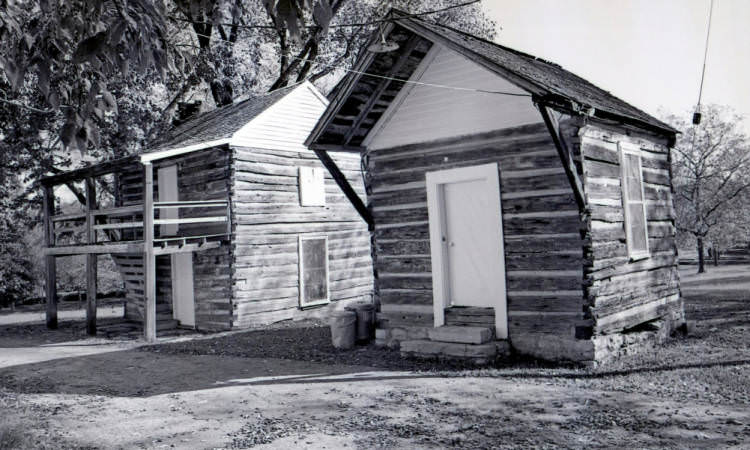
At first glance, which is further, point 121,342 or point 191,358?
point 121,342

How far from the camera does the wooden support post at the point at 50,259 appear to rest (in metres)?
19.1

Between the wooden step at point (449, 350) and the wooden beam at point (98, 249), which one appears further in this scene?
the wooden beam at point (98, 249)

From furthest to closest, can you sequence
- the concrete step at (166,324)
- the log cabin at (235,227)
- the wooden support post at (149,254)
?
the concrete step at (166,324), the log cabin at (235,227), the wooden support post at (149,254)

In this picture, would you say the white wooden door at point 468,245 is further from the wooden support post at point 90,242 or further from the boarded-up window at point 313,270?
the wooden support post at point 90,242

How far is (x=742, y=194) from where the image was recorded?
29.7 m

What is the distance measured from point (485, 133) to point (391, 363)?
413 centimetres

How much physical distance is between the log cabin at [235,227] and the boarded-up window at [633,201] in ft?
22.7

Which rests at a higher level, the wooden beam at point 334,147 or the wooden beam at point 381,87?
the wooden beam at point 381,87

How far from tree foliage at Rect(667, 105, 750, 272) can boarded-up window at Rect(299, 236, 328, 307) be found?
18.6 m

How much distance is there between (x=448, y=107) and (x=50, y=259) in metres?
14.7

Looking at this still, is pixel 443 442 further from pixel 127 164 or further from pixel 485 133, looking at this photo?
pixel 127 164

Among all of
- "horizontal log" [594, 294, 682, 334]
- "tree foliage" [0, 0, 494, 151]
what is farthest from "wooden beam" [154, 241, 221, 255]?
"horizontal log" [594, 294, 682, 334]

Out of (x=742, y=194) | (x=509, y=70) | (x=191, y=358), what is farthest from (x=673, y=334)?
(x=742, y=194)

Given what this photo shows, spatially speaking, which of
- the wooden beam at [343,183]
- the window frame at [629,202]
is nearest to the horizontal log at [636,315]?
the window frame at [629,202]
